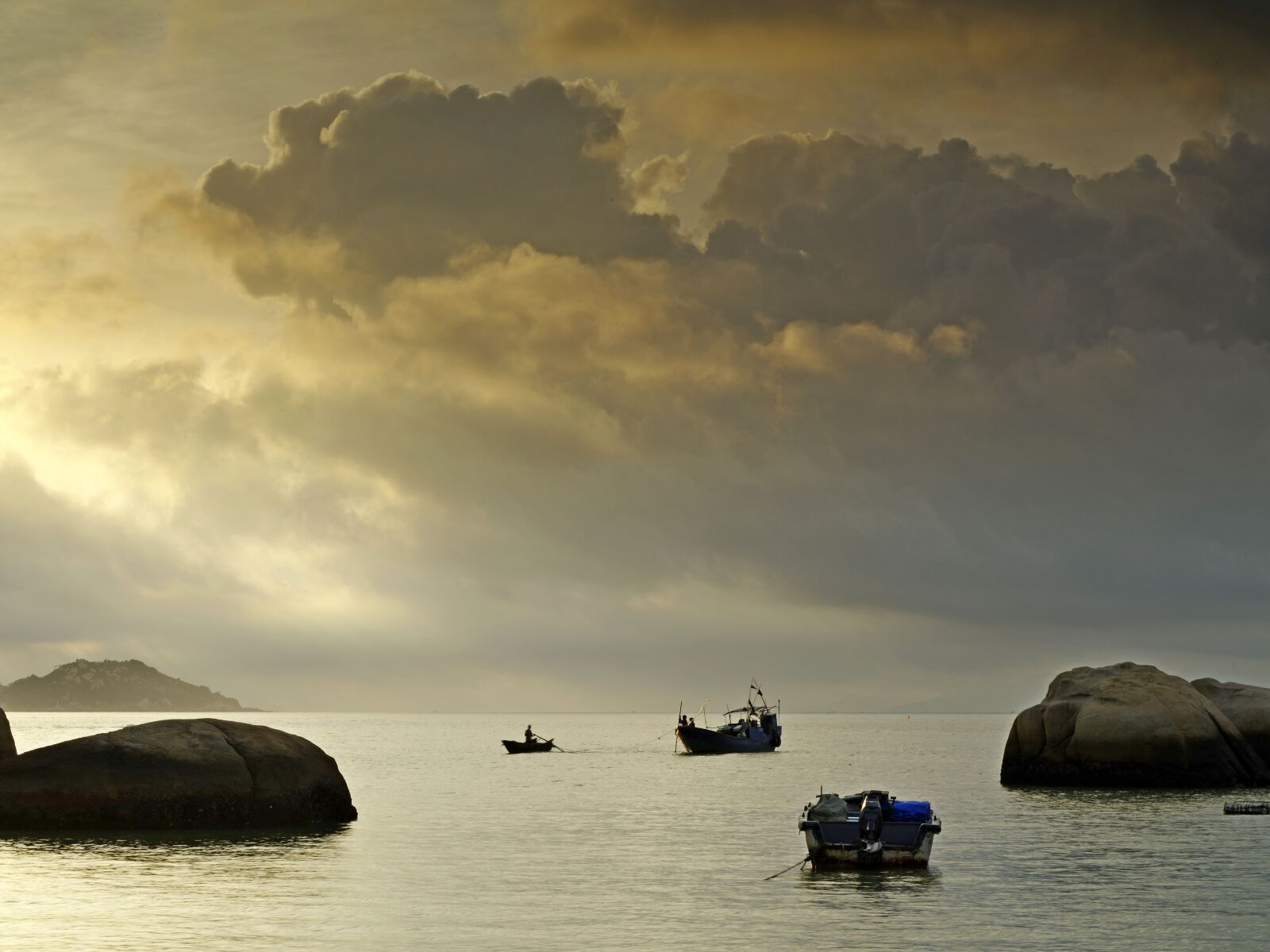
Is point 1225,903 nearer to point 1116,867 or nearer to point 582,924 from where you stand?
point 1116,867

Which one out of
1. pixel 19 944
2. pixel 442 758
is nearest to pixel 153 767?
pixel 19 944

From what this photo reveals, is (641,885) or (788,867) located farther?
(788,867)

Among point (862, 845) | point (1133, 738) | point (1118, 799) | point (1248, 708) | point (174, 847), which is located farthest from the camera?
point (1248, 708)

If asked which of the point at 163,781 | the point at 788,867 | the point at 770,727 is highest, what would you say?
the point at 770,727

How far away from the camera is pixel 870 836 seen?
44812 millimetres

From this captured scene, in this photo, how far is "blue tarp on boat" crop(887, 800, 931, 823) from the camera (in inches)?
1770

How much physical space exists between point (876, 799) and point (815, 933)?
1331 centimetres

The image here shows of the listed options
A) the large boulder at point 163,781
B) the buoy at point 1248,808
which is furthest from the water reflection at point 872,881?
the buoy at point 1248,808

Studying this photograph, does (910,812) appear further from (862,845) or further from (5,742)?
(5,742)

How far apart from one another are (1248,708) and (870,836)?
151 feet

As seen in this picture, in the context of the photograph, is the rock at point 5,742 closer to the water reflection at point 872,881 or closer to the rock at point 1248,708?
the water reflection at point 872,881

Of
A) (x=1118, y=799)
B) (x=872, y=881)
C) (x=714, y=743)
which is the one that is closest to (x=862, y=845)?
(x=872, y=881)

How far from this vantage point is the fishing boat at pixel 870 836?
44.5 m

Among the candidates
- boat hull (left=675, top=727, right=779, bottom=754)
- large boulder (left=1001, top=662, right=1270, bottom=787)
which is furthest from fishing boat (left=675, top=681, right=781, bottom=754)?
large boulder (left=1001, top=662, right=1270, bottom=787)
